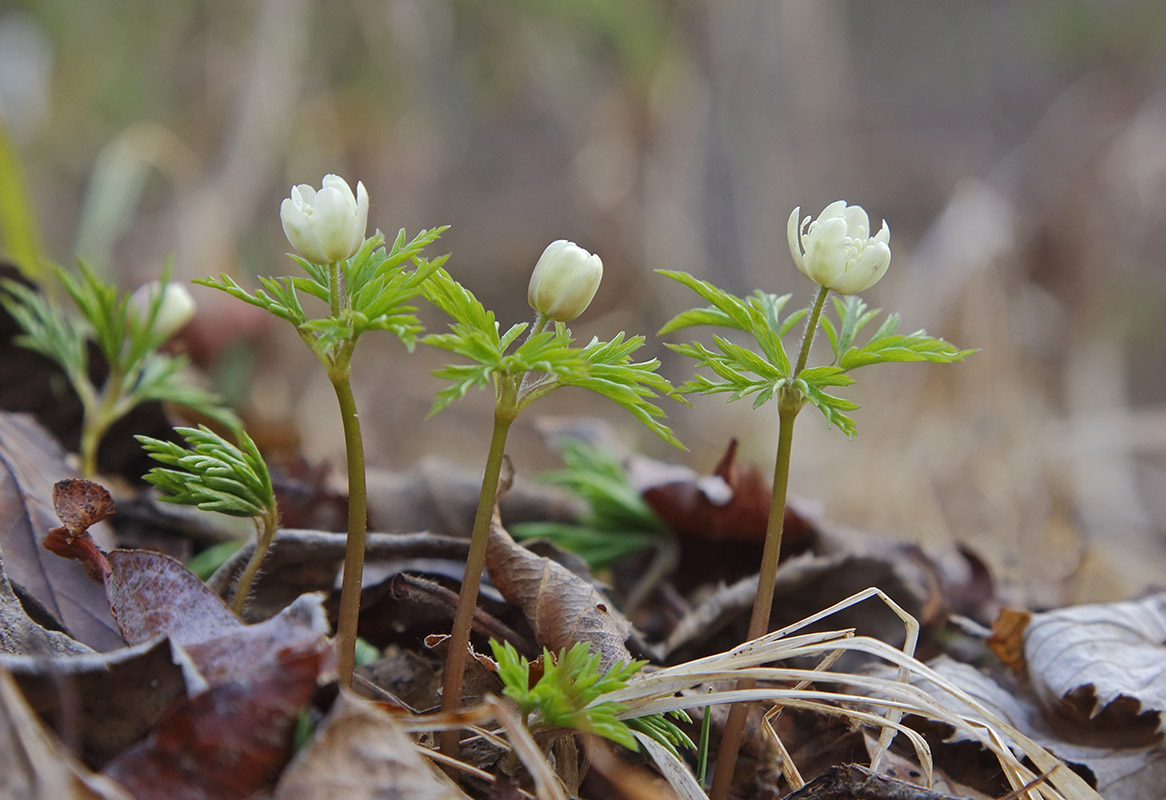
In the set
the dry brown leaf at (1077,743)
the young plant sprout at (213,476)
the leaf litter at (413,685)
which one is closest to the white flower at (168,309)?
the leaf litter at (413,685)

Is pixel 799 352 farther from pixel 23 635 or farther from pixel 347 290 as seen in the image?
pixel 23 635

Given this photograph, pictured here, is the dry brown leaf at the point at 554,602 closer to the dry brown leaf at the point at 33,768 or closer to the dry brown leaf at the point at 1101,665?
the dry brown leaf at the point at 33,768

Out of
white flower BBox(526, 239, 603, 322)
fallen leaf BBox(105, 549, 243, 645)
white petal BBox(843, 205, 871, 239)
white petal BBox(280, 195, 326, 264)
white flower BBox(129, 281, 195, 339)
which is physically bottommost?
fallen leaf BBox(105, 549, 243, 645)

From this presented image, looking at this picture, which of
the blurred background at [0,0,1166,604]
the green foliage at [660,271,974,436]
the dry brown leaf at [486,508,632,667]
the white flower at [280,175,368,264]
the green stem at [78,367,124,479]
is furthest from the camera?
the blurred background at [0,0,1166,604]

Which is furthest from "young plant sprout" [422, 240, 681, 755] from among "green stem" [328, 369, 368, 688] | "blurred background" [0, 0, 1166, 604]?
"blurred background" [0, 0, 1166, 604]

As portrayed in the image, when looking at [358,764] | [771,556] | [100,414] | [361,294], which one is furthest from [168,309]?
[771,556]

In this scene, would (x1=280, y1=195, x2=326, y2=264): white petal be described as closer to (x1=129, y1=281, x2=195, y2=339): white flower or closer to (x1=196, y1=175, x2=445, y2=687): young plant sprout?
(x1=196, y1=175, x2=445, y2=687): young plant sprout

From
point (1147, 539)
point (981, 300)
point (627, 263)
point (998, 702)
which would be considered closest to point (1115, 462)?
point (1147, 539)
